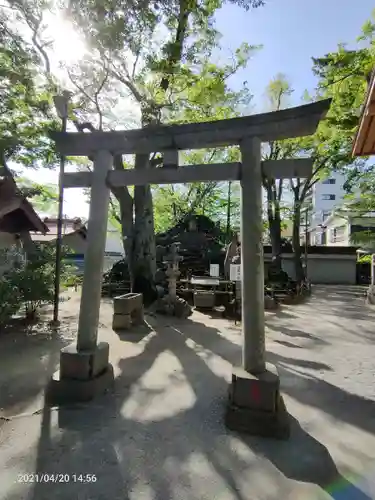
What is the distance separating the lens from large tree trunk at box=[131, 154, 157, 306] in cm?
1030

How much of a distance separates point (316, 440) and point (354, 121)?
31.1ft

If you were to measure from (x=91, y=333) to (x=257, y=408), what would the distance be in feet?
6.88

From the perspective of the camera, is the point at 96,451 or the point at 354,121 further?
the point at 354,121

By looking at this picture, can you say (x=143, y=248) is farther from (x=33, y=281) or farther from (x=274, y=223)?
(x=274, y=223)

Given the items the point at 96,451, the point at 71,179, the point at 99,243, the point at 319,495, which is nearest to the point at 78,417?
the point at 96,451

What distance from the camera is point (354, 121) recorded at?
937cm

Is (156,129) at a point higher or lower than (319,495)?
higher

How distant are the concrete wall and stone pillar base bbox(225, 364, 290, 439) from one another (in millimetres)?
23514

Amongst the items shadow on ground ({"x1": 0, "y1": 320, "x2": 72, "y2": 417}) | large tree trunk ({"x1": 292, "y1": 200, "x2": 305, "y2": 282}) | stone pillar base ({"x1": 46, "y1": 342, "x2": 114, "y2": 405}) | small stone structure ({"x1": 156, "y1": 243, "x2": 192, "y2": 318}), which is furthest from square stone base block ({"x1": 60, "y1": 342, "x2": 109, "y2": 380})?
large tree trunk ({"x1": 292, "y1": 200, "x2": 305, "y2": 282})

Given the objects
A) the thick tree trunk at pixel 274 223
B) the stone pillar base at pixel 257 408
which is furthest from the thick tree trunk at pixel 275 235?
the stone pillar base at pixel 257 408

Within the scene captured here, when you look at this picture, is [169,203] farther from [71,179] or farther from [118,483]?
[118,483]

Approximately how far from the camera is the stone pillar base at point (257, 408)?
2.98m

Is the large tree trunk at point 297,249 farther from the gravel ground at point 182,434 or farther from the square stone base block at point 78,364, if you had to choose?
the square stone base block at point 78,364

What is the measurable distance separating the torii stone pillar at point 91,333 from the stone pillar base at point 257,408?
65.4 inches
